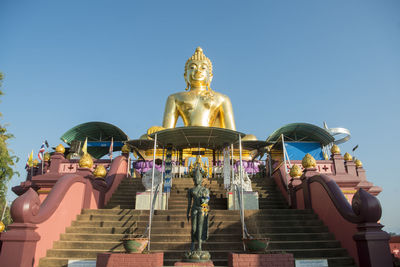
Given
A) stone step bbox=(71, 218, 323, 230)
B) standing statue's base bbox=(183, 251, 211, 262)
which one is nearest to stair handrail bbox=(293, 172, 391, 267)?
stone step bbox=(71, 218, 323, 230)

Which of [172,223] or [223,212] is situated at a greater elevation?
[223,212]

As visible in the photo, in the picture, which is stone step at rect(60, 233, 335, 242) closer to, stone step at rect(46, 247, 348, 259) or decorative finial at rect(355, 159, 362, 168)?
stone step at rect(46, 247, 348, 259)

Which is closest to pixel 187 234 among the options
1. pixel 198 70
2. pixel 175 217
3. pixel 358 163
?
pixel 175 217

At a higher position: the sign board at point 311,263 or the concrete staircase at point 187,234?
the concrete staircase at point 187,234

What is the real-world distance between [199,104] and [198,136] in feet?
26.1

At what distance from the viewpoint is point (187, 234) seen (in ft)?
26.7

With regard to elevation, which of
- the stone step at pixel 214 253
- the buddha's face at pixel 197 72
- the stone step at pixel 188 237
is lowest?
the stone step at pixel 214 253

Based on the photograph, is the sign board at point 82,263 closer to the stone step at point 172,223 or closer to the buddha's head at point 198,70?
the stone step at point 172,223

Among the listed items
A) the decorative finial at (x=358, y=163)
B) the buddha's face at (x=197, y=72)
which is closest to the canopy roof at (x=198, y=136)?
the decorative finial at (x=358, y=163)

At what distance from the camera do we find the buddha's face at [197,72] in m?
19.1

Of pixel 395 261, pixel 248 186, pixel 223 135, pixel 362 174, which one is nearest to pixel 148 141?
pixel 223 135

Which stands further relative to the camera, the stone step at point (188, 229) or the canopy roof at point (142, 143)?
the canopy roof at point (142, 143)

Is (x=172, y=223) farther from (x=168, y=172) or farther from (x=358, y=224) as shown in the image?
(x=358, y=224)

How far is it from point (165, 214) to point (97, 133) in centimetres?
1985
